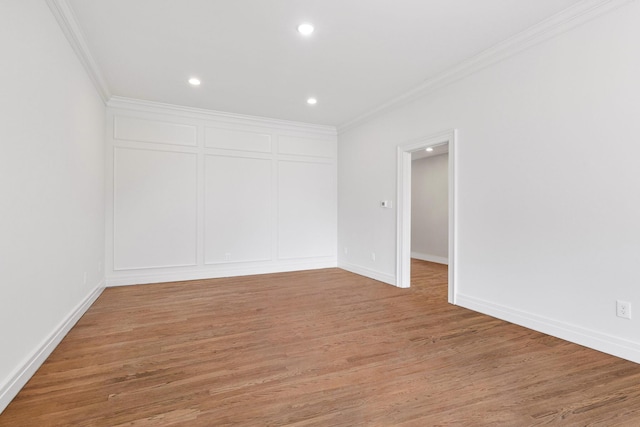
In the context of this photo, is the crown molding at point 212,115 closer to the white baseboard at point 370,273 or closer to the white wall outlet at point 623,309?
the white baseboard at point 370,273

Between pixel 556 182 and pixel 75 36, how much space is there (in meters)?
4.50

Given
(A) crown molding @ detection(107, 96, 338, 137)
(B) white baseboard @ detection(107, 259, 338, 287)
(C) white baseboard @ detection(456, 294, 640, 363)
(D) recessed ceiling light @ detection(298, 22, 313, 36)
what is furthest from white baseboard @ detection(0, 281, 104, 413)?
(C) white baseboard @ detection(456, 294, 640, 363)

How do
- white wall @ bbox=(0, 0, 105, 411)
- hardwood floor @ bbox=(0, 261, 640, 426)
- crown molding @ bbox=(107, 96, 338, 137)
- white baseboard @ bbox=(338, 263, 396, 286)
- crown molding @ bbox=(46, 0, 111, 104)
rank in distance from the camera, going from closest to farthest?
hardwood floor @ bbox=(0, 261, 640, 426), white wall @ bbox=(0, 0, 105, 411), crown molding @ bbox=(46, 0, 111, 104), crown molding @ bbox=(107, 96, 338, 137), white baseboard @ bbox=(338, 263, 396, 286)

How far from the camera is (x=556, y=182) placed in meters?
2.74

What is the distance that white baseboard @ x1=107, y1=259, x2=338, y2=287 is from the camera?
4672 mm

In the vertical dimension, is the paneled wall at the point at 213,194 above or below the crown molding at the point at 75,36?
below

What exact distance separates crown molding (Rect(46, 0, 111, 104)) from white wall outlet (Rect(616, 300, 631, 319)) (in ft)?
15.9

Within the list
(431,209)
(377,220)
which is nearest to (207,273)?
(377,220)

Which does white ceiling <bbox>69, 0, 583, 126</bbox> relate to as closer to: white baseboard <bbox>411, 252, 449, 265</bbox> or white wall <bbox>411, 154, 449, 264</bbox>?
white wall <bbox>411, 154, 449, 264</bbox>

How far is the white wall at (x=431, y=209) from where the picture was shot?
7176 mm

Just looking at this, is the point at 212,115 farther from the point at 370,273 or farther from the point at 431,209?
the point at 431,209

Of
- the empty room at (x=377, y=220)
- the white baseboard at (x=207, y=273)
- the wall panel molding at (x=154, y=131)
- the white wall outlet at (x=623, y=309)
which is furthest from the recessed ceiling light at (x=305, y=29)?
the white baseboard at (x=207, y=273)

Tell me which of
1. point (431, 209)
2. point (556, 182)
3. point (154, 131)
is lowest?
point (431, 209)

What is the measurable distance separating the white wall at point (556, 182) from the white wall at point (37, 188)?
387 cm
